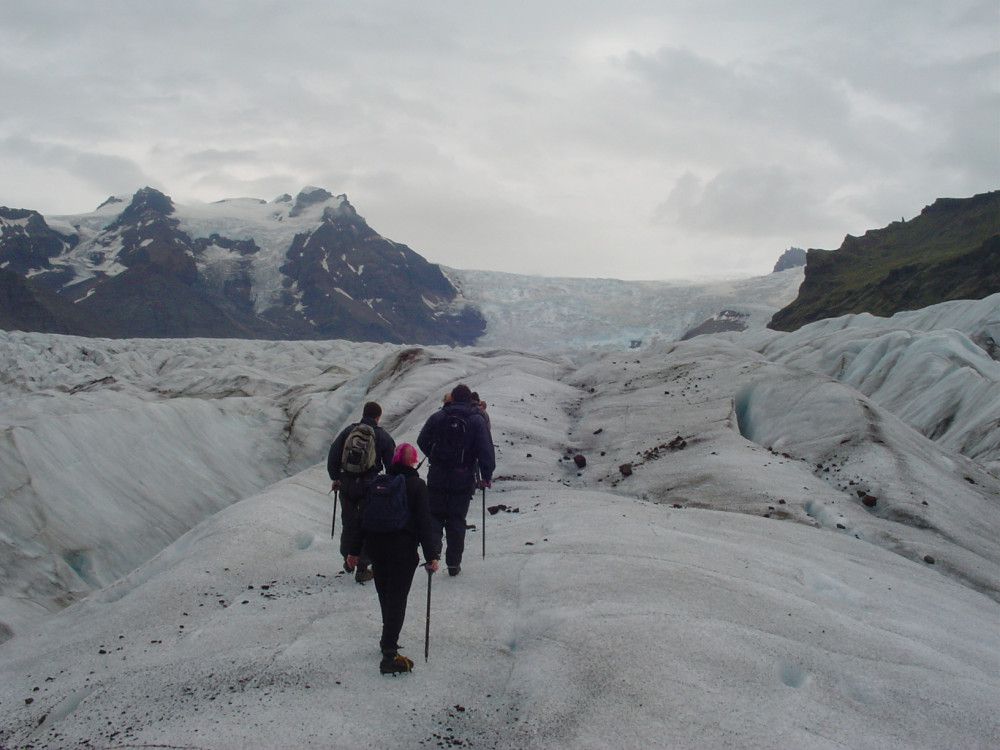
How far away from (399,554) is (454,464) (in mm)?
2460

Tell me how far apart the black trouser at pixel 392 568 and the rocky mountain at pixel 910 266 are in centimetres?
5907

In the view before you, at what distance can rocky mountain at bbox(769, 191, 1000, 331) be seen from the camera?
5872 cm

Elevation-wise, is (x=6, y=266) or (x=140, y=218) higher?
(x=140, y=218)

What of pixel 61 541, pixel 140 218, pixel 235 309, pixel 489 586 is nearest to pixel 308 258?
pixel 235 309

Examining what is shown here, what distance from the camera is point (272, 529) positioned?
10906 mm

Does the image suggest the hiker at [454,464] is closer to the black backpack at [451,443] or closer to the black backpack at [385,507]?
the black backpack at [451,443]

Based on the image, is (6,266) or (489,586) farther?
(6,266)

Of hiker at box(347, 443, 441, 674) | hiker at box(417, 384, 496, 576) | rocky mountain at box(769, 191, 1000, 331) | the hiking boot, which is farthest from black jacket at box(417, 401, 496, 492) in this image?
rocky mountain at box(769, 191, 1000, 331)

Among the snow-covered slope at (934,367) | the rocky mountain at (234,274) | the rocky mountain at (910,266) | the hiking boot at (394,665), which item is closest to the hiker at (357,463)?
the hiking boot at (394,665)

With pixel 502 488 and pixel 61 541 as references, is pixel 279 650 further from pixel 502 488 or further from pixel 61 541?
pixel 61 541

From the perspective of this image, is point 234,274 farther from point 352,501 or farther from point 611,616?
point 611,616

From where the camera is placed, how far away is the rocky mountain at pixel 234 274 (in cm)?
15725

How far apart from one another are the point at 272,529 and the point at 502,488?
4498 millimetres

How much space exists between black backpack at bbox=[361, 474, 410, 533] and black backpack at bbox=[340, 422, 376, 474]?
2.18 m
